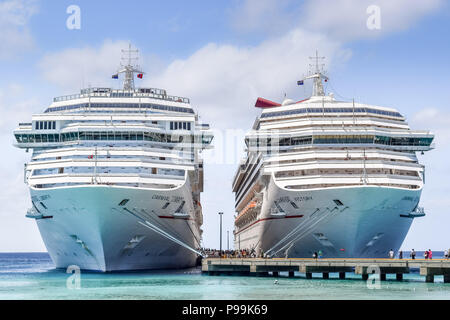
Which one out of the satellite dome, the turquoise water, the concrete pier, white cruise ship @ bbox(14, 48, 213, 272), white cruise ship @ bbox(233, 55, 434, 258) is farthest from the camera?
the satellite dome

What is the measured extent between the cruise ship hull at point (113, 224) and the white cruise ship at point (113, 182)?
72mm

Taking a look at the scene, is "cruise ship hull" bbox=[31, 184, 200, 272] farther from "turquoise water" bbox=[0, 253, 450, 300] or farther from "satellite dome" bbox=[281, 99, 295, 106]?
"satellite dome" bbox=[281, 99, 295, 106]

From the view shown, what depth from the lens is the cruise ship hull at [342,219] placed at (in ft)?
148

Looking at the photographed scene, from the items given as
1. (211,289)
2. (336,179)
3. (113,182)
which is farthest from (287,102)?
(211,289)

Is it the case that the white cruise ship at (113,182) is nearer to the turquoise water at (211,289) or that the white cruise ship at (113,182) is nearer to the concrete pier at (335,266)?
the turquoise water at (211,289)

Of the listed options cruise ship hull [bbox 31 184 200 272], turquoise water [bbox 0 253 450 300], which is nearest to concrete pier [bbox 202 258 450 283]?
turquoise water [bbox 0 253 450 300]

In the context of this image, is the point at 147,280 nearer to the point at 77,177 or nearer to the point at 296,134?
the point at 77,177

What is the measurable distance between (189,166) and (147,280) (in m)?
10.6

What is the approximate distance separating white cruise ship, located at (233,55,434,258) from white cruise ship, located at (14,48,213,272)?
6.41 meters

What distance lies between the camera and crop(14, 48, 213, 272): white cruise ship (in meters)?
44.5

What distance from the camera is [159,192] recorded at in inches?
1789

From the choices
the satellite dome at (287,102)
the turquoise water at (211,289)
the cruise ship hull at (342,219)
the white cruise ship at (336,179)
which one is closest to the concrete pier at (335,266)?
the turquoise water at (211,289)

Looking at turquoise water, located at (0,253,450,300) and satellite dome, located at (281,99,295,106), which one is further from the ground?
satellite dome, located at (281,99,295,106)
